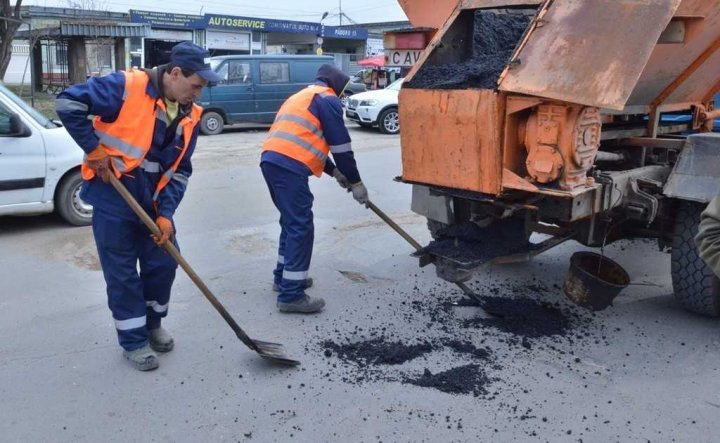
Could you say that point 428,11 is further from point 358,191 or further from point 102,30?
point 102,30

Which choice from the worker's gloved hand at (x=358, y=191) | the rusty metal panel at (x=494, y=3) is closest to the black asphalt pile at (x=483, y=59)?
the rusty metal panel at (x=494, y=3)

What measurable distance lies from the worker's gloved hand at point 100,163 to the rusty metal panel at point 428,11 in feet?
8.35

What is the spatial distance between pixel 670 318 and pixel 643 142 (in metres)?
1.18

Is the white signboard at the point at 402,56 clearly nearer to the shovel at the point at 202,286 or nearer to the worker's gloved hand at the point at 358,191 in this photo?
the worker's gloved hand at the point at 358,191

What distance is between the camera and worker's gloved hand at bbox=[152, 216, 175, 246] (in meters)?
3.40

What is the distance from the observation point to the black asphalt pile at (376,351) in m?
3.66

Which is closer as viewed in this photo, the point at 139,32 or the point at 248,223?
the point at 248,223

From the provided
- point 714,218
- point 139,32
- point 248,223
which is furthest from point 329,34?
point 714,218

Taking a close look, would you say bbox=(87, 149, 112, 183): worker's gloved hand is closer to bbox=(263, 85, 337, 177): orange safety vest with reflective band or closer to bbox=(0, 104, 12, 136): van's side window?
bbox=(263, 85, 337, 177): orange safety vest with reflective band

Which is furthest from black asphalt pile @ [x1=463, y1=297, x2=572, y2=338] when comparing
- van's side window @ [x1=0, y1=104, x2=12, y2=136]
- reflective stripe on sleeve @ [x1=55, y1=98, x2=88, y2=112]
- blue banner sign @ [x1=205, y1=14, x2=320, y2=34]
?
blue banner sign @ [x1=205, y1=14, x2=320, y2=34]

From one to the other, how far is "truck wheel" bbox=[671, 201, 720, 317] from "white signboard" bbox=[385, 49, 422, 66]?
1946mm

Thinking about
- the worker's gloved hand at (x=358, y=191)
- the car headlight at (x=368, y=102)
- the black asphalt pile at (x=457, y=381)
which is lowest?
the black asphalt pile at (x=457, y=381)

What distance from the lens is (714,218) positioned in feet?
5.97

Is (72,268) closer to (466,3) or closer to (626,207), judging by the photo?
(466,3)
